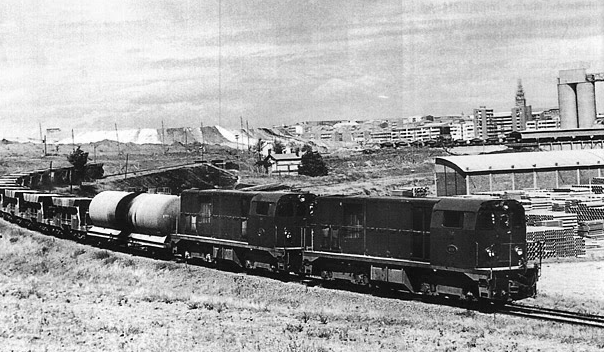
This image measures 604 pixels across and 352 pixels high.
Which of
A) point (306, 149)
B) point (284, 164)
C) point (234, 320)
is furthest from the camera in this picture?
point (306, 149)

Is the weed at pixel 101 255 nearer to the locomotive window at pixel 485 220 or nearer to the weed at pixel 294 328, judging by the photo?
the weed at pixel 294 328

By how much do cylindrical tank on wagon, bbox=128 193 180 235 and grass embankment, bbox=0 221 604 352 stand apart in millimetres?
4964

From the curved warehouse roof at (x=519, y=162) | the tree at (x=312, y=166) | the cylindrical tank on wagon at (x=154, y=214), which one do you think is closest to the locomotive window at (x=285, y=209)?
the cylindrical tank on wagon at (x=154, y=214)

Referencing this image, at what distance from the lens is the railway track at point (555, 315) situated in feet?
63.1

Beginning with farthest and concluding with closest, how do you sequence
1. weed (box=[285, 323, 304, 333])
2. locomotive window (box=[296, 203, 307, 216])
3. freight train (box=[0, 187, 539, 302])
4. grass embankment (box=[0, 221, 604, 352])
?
locomotive window (box=[296, 203, 307, 216])
freight train (box=[0, 187, 539, 302])
weed (box=[285, 323, 304, 333])
grass embankment (box=[0, 221, 604, 352])

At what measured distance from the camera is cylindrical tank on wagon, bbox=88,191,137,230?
3725 centimetres

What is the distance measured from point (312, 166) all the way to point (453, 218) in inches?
3368

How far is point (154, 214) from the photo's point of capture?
34.2 meters

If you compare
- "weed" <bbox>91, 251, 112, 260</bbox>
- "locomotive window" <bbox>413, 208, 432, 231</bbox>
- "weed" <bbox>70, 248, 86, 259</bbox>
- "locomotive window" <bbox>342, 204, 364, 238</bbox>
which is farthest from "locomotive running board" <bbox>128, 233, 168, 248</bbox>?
"locomotive window" <bbox>413, 208, 432, 231</bbox>

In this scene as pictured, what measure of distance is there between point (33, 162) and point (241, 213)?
9950 centimetres

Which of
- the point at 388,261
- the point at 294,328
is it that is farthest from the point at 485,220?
the point at 294,328

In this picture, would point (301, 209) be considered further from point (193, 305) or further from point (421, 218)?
point (193, 305)

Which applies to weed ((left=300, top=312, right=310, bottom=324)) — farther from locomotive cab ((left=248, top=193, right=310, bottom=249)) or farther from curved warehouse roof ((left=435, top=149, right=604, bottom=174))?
curved warehouse roof ((left=435, top=149, right=604, bottom=174))

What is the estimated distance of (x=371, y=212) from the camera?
943 inches
